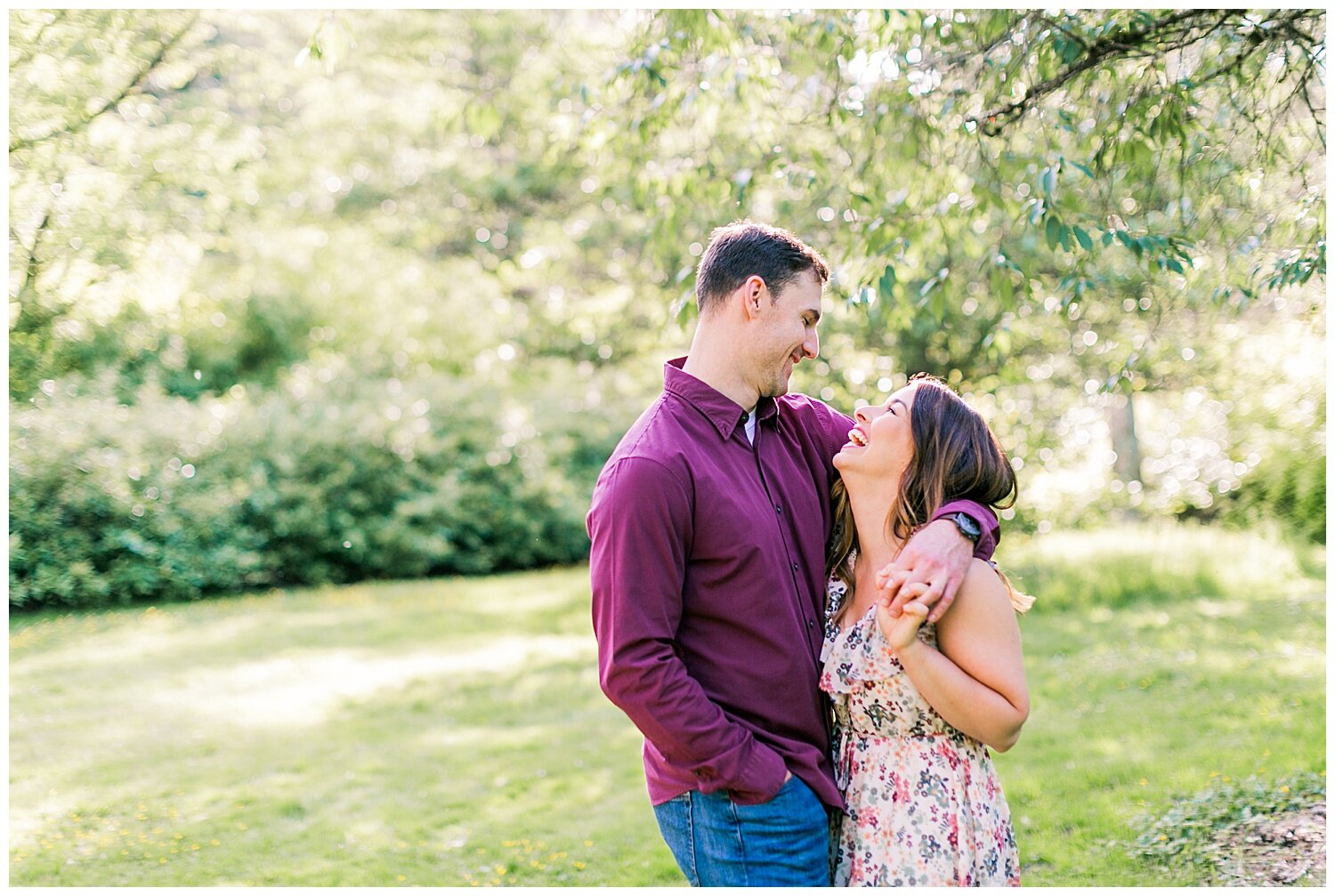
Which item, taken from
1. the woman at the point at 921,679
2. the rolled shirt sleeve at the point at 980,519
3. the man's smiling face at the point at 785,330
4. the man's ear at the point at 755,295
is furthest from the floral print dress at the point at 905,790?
the man's ear at the point at 755,295

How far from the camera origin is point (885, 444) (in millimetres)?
2748

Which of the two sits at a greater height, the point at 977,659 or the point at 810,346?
the point at 810,346

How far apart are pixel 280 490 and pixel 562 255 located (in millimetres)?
5008

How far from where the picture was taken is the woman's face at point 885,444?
273 cm

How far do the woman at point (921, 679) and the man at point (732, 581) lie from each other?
78mm

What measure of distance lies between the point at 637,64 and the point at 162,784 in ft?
15.2

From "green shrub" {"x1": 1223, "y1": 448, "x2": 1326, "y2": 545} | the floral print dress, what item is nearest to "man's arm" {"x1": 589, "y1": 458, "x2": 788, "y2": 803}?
the floral print dress

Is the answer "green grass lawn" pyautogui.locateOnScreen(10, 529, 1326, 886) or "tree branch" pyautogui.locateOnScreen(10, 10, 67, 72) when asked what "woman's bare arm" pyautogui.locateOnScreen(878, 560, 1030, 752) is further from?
"tree branch" pyautogui.locateOnScreen(10, 10, 67, 72)

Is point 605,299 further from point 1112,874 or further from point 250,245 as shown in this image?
point 1112,874

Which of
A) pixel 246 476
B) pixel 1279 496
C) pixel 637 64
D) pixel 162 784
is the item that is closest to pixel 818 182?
pixel 637 64

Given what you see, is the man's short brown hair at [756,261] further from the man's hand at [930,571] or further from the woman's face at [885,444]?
the man's hand at [930,571]

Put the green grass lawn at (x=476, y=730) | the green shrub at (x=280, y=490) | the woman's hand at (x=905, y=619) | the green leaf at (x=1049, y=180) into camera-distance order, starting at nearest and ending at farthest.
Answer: the woman's hand at (x=905, y=619) < the green leaf at (x=1049, y=180) < the green grass lawn at (x=476, y=730) < the green shrub at (x=280, y=490)

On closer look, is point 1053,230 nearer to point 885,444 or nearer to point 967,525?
point 885,444

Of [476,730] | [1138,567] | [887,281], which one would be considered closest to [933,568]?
[887,281]
